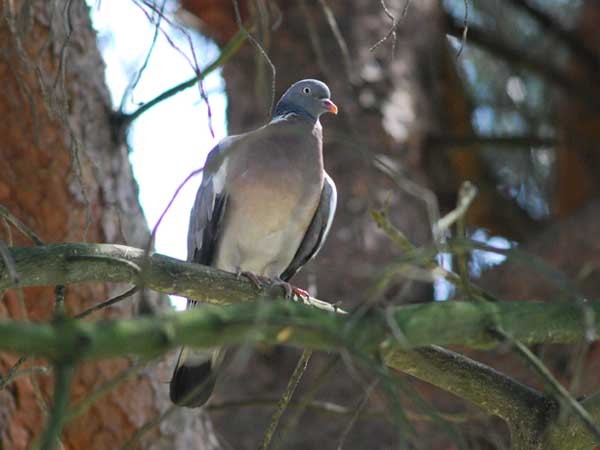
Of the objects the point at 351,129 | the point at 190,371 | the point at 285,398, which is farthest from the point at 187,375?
the point at 351,129

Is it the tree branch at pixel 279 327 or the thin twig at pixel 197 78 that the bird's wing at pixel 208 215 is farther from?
the tree branch at pixel 279 327

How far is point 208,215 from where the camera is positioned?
4.11 metres

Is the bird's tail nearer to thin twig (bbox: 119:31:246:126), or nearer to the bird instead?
the bird

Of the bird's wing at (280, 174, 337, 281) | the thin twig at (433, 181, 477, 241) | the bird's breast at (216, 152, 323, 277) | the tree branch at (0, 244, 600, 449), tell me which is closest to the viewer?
the tree branch at (0, 244, 600, 449)

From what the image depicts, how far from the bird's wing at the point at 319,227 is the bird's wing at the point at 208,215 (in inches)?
15.7

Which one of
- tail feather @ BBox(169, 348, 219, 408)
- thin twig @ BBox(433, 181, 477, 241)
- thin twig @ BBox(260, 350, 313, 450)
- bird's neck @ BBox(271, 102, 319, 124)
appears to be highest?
bird's neck @ BBox(271, 102, 319, 124)

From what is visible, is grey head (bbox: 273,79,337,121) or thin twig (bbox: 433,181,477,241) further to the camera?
grey head (bbox: 273,79,337,121)

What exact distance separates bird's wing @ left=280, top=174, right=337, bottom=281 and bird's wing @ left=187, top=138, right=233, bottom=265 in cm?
40

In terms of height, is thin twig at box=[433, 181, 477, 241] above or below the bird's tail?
below

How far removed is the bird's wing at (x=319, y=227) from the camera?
422cm

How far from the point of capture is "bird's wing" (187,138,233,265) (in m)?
4.08

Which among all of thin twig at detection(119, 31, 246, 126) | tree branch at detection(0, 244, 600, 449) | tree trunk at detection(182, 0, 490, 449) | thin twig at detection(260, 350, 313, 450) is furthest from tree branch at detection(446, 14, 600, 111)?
thin twig at detection(260, 350, 313, 450)

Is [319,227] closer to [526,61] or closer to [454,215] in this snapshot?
[454,215]

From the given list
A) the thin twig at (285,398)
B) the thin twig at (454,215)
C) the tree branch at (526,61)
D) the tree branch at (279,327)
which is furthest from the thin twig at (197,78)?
the tree branch at (526,61)
